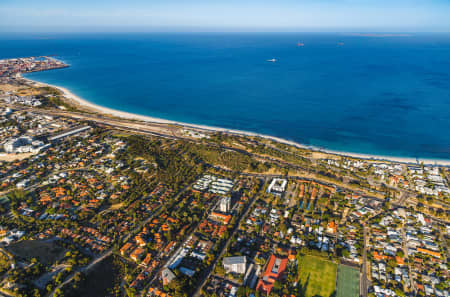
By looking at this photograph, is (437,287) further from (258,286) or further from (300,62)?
(300,62)

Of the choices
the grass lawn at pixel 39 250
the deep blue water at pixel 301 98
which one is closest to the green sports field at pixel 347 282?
the grass lawn at pixel 39 250

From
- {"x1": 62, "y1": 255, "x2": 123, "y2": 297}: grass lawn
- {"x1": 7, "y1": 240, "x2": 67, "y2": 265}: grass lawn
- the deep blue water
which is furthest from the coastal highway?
{"x1": 7, "y1": 240, "x2": 67, "y2": 265}: grass lawn

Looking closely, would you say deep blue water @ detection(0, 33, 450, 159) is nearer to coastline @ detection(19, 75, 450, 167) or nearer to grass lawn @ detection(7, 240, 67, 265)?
coastline @ detection(19, 75, 450, 167)

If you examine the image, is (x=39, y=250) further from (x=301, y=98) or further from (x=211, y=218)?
(x=301, y=98)

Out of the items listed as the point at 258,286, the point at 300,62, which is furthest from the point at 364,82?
the point at 258,286

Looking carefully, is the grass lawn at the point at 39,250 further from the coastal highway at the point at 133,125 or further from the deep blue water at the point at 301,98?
the deep blue water at the point at 301,98

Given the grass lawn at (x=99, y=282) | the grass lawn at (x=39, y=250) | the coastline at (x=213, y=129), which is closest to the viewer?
the grass lawn at (x=99, y=282)
